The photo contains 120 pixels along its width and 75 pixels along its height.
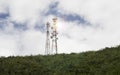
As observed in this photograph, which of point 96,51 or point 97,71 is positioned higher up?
point 96,51

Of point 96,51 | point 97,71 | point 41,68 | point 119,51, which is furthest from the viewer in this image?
point 96,51

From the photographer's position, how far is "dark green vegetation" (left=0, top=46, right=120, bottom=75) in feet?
90.9

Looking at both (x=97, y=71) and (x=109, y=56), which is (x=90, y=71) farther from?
(x=109, y=56)

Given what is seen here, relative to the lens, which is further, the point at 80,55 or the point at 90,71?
the point at 80,55

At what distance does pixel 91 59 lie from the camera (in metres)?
30.7

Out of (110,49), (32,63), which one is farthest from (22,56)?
(110,49)

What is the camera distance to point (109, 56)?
3053 centimetres

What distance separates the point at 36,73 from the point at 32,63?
9.33 feet

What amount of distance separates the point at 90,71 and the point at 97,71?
0.58 m

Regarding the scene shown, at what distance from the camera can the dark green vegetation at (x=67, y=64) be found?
27.7 meters

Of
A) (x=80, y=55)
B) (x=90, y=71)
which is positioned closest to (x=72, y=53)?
(x=80, y=55)

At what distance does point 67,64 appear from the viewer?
30.0 metres

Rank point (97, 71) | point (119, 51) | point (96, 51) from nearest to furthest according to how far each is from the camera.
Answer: point (97, 71) → point (119, 51) → point (96, 51)

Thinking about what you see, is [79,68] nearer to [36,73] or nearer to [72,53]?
[36,73]
